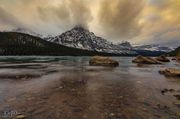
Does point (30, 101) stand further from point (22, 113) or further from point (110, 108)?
point (110, 108)

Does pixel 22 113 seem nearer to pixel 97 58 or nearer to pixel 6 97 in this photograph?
pixel 6 97

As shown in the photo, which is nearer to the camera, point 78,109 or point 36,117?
point 36,117

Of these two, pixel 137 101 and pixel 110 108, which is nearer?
pixel 110 108

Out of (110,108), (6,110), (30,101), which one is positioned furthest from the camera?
(30,101)

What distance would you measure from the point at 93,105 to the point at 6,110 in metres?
4.85

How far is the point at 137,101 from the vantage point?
1131cm

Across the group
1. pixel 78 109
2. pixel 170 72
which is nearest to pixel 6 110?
pixel 78 109

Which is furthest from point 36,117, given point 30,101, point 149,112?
point 149,112

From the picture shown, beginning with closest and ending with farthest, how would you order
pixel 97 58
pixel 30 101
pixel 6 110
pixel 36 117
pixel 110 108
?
pixel 36 117 < pixel 6 110 < pixel 110 108 < pixel 30 101 < pixel 97 58

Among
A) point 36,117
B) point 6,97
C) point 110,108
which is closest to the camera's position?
point 36,117

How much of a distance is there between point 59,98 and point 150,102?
20.4ft

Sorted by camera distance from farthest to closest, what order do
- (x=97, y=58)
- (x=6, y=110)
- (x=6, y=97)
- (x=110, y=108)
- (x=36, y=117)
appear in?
(x=97, y=58) → (x=6, y=97) → (x=110, y=108) → (x=6, y=110) → (x=36, y=117)

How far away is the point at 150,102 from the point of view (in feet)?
36.2

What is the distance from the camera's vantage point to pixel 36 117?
316 inches
